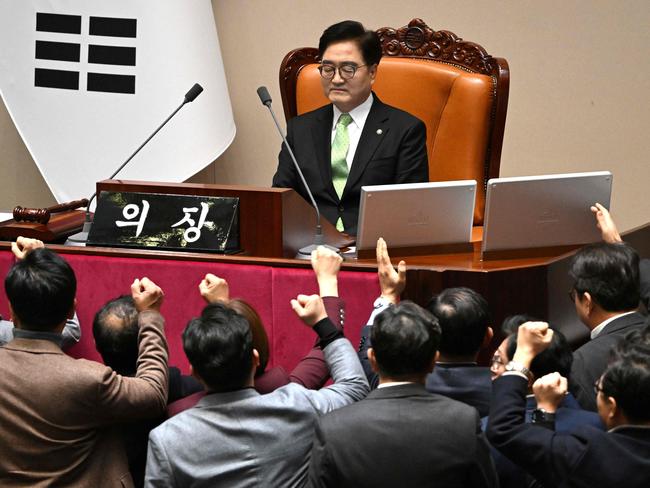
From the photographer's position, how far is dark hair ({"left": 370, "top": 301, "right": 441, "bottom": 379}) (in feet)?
6.36

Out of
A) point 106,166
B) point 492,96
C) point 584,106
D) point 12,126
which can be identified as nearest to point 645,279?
point 492,96

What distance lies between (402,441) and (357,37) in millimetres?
2091

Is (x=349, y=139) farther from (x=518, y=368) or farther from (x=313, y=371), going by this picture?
(x=518, y=368)

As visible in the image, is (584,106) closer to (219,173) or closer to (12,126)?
(219,173)

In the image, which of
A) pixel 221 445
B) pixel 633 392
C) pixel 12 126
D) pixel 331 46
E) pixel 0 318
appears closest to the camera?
pixel 633 392

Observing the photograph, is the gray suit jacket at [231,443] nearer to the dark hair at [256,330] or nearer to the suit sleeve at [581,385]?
the dark hair at [256,330]

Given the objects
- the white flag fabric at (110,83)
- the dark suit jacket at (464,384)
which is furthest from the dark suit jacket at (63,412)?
the white flag fabric at (110,83)

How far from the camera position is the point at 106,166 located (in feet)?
14.8

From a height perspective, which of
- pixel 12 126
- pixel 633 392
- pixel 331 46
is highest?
pixel 331 46

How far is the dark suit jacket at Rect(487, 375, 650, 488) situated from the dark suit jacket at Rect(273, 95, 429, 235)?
175 cm

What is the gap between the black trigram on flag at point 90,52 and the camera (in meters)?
4.50

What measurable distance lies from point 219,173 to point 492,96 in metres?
1.57

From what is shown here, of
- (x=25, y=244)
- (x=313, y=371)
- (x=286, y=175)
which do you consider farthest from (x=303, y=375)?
(x=286, y=175)

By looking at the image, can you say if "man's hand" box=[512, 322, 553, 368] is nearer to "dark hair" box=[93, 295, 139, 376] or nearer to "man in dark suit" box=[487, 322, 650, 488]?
"man in dark suit" box=[487, 322, 650, 488]
